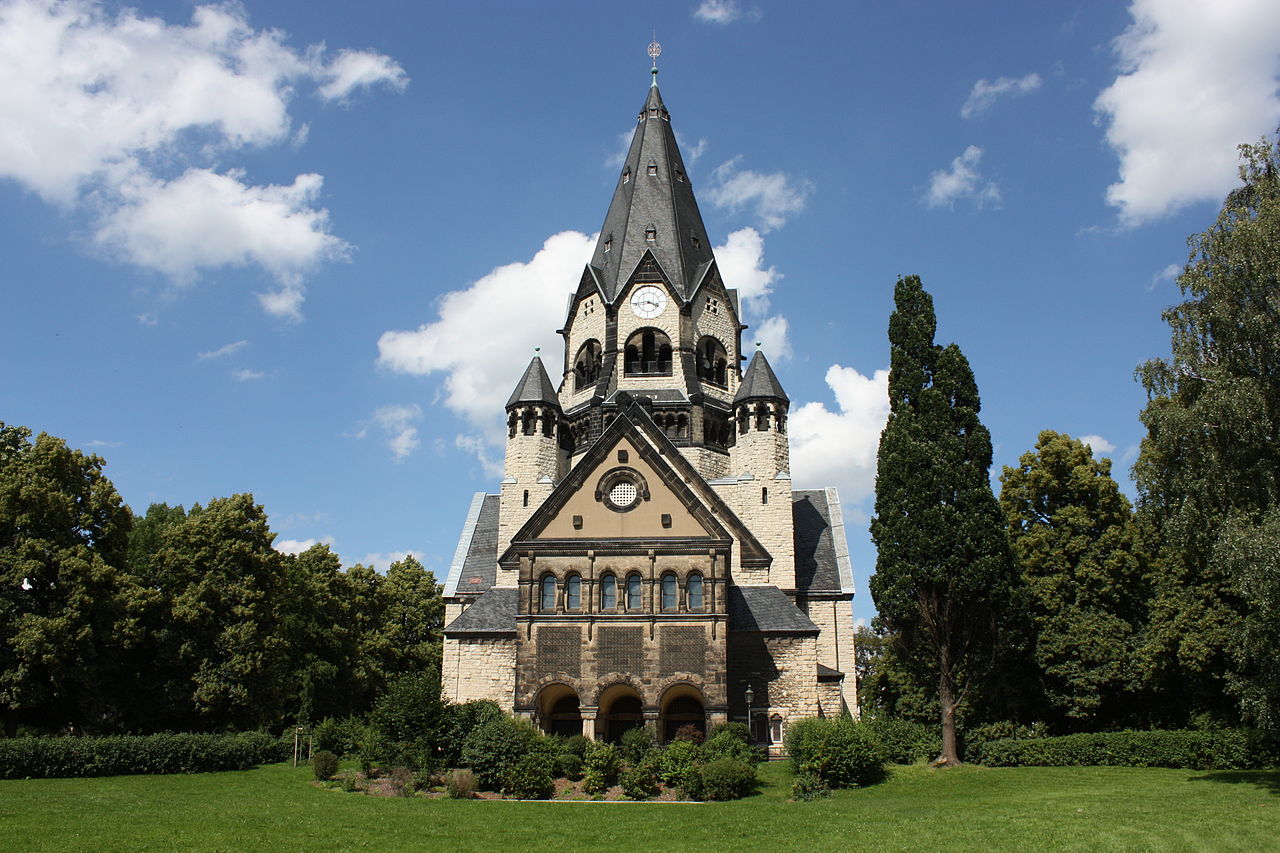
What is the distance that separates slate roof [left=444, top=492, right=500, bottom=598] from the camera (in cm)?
4016

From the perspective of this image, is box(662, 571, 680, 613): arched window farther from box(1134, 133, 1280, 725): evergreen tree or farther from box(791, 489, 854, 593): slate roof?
box(1134, 133, 1280, 725): evergreen tree

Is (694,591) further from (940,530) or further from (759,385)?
(759,385)

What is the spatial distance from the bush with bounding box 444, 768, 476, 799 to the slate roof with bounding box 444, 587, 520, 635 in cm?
1101

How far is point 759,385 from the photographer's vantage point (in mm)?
41250

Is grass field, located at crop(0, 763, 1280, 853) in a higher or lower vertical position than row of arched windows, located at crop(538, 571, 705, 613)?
lower

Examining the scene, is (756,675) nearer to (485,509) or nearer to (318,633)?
(485,509)

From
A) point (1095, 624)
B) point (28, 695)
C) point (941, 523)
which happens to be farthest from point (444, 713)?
point (1095, 624)

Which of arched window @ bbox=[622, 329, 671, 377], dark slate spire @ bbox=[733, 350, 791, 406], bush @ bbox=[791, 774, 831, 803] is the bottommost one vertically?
bush @ bbox=[791, 774, 831, 803]

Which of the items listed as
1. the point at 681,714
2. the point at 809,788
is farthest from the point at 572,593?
the point at 809,788

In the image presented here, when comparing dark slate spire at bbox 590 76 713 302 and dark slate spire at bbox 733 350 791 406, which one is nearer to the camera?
dark slate spire at bbox 733 350 791 406

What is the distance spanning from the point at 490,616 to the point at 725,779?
49.3 feet

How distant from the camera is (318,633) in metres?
→ 43.0

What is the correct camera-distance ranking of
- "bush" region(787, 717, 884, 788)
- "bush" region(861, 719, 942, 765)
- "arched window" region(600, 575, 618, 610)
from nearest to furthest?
1. "bush" region(787, 717, 884, 788)
2. "bush" region(861, 719, 942, 765)
3. "arched window" region(600, 575, 618, 610)

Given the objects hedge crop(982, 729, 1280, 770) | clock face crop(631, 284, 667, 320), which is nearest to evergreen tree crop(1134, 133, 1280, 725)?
hedge crop(982, 729, 1280, 770)
